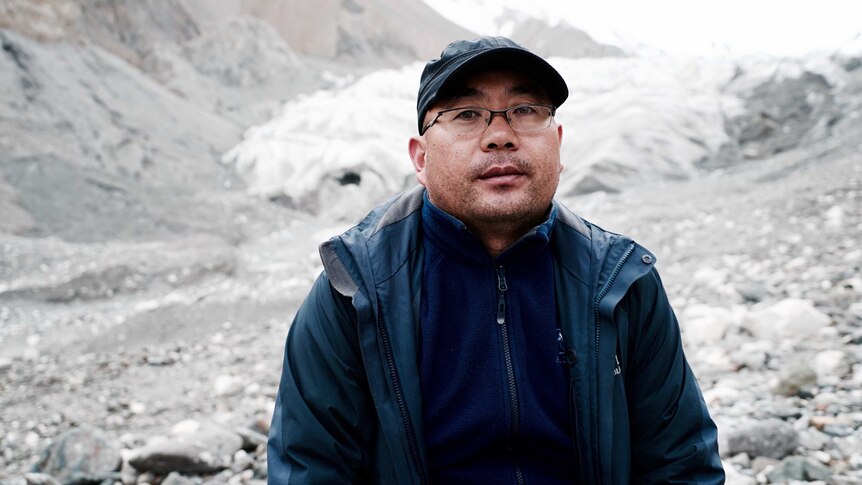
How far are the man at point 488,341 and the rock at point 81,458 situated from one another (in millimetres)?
2343

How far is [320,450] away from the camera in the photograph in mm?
1835

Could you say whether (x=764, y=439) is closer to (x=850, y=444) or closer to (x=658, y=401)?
(x=850, y=444)

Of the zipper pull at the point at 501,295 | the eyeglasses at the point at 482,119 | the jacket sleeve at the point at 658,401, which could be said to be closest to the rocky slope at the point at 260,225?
the jacket sleeve at the point at 658,401

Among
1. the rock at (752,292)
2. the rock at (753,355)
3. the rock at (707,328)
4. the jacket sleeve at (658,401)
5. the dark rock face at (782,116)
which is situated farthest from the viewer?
the dark rock face at (782,116)

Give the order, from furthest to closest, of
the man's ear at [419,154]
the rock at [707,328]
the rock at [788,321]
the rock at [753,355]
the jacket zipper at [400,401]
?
1. the rock at [707,328]
2. the rock at [788,321]
3. the rock at [753,355]
4. the man's ear at [419,154]
5. the jacket zipper at [400,401]

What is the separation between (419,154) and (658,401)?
107 centimetres

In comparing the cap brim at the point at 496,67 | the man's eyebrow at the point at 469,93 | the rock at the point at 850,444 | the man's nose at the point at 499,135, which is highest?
the cap brim at the point at 496,67

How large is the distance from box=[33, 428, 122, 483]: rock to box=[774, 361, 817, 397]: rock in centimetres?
389

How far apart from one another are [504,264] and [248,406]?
3.46m

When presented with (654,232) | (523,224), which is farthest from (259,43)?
(523,224)

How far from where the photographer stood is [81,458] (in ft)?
12.0

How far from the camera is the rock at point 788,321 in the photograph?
15.0ft

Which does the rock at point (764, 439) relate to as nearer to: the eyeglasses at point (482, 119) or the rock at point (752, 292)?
the eyeglasses at point (482, 119)

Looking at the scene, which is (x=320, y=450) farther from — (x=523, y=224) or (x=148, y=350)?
(x=148, y=350)
